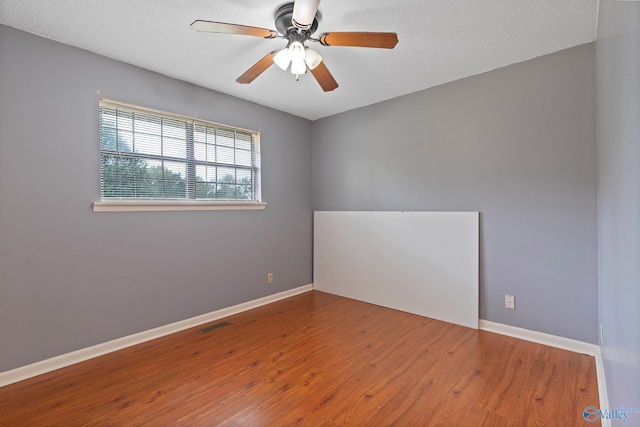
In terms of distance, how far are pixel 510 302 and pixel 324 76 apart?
→ 2560 millimetres

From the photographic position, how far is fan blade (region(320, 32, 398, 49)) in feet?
5.56

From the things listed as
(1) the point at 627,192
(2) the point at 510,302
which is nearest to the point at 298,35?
(1) the point at 627,192

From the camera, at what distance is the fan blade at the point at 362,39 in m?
1.70

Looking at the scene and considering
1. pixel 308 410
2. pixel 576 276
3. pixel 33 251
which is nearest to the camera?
→ pixel 308 410

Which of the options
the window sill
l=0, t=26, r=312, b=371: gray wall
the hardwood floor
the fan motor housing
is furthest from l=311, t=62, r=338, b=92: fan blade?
the hardwood floor

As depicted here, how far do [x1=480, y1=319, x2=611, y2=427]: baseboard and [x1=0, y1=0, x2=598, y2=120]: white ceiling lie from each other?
2.37 meters

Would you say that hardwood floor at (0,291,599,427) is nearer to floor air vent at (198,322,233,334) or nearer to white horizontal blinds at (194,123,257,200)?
floor air vent at (198,322,233,334)

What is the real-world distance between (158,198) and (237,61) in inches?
58.1

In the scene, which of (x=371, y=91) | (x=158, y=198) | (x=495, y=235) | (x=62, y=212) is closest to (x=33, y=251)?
(x=62, y=212)

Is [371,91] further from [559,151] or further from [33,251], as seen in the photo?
[33,251]

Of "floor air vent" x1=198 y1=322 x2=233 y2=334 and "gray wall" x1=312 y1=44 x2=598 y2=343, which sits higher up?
"gray wall" x1=312 y1=44 x2=598 y2=343

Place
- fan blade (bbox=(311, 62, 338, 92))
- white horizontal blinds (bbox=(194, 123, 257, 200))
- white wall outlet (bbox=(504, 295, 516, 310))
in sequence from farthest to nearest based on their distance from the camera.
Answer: white horizontal blinds (bbox=(194, 123, 257, 200)) → white wall outlet (bbox=(504, 295, 516, 310)) → fan blade (bbox=(311, 62, 338, 92))

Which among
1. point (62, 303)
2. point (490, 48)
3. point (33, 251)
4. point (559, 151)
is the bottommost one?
point (62, 303)

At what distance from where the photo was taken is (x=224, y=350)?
2412mm
